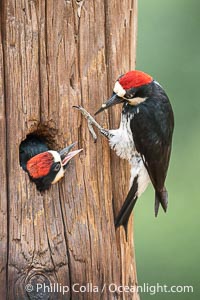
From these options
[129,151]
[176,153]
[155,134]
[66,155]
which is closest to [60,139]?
[66,155]

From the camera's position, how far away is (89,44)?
6.06m

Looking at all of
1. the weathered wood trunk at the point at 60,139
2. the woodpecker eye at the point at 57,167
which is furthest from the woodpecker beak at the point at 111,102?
the woodpecker eye at the point at 57,167

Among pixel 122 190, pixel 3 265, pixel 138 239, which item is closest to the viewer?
pixel 3 265

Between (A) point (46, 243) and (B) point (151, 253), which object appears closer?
(A) point (46, 243)

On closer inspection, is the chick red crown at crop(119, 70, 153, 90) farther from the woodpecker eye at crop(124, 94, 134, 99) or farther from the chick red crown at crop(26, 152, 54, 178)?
the chick red crown at crop(26, 152, 54, 178)

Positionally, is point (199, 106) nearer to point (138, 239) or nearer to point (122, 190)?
point (138, 239)

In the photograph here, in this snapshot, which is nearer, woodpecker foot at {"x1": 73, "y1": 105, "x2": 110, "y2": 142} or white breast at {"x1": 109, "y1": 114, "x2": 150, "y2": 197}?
woodpecker foot at {"x1": 73, "y1": 105, "x2": 110, "y2": 142}

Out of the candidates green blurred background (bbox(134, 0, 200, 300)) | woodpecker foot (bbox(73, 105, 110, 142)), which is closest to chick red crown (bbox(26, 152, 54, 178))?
woodpecker foot (bbox(73, 105, 110, 142))

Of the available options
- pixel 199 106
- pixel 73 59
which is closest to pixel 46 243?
pixel 73 59

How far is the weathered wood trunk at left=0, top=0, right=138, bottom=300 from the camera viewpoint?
589 cm

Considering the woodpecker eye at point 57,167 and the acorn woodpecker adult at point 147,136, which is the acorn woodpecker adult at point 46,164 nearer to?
the woodpecker eye at point 57,167

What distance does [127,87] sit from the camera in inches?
238

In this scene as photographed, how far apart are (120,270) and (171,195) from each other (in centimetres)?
211

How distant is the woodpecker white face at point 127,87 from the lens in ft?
19.6
